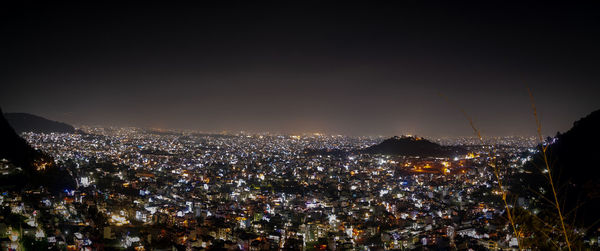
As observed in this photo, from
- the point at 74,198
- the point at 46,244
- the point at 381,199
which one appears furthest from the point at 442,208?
the point at 74,198

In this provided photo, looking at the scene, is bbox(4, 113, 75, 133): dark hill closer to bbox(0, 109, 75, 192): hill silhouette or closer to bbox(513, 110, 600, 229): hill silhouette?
bbox(0, 109, 75, 192): hill silhouette

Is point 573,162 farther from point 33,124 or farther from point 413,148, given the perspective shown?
point 33,124

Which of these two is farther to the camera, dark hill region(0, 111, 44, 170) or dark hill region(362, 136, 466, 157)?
dark hill region(362, 136, 466, 157)

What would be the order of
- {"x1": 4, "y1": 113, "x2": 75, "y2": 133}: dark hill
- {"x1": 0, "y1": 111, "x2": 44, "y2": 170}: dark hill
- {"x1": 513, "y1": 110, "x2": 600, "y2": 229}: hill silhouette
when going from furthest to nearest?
{"x1": 4, "y1": 113, "x2": 75, "y2": 133}: dark hill
{"x1": 0, "y1": 111, "x2": 44, "y2": 170}: dark hill
{"x1": 513, "y1": 110, "x2": 600, "y2": 229}: hill silhouette

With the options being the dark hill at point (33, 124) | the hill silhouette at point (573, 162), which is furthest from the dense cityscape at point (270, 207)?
the dark hill at point (33, 124)

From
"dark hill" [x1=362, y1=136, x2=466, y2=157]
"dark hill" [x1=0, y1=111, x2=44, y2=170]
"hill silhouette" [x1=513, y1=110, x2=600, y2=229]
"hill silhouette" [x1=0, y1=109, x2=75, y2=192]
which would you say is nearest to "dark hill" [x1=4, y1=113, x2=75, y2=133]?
"dark hill" [x1=0, y1=111, x2=44, y2=170]

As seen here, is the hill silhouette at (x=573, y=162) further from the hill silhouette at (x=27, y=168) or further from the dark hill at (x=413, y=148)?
the hill silhouette at (x=27, y=168)

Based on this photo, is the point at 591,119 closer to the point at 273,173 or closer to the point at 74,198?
the point at 273,173
